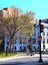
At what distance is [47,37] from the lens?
120 metres

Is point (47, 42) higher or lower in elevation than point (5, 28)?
lower

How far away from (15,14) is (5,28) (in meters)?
6.15

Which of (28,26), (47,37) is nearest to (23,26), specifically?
(28,26)

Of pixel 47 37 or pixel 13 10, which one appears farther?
pixel 47 37

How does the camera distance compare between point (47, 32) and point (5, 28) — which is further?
point (47, 32)

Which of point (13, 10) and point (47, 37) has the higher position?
point (13, 10)

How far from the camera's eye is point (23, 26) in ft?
224

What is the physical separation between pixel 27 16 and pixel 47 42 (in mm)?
55785

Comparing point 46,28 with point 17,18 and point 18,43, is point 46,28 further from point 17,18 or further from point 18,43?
point 17,18

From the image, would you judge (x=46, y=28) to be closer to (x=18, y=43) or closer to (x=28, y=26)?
(x=18, y=43)

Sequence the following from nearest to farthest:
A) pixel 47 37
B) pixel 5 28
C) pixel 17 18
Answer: pixel 17 18, pixel 5 28, pixel 47 37

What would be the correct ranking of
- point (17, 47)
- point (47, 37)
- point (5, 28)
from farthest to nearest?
point (47, 37)
point (17, 47)
point (5, 28)

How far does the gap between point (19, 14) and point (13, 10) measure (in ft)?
6.10

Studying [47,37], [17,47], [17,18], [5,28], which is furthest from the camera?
[47,37]
